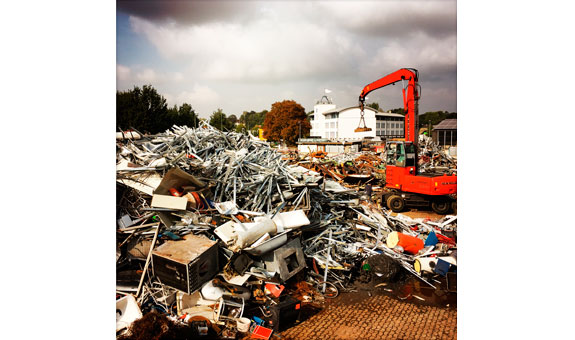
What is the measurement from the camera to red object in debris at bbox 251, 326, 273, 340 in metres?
Answer: 4.25

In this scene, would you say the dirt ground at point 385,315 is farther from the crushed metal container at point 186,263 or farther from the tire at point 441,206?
the tire at point 441,206

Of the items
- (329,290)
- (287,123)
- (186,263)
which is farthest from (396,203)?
(287,123)

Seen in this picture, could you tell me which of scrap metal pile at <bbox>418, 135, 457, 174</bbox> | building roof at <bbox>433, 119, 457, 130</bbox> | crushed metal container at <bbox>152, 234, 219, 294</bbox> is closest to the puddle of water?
building roof at <bbox>433, 119, 457, 130</bbox>

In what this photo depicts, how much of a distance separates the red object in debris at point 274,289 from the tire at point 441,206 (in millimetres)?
7934

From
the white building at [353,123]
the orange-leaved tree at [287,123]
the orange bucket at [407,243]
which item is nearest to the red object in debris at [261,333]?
the orange bucket at [407,243]

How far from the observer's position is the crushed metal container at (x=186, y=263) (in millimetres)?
3904

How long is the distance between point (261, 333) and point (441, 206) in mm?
8808

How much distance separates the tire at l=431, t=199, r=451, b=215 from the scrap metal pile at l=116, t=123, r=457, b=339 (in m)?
3.38

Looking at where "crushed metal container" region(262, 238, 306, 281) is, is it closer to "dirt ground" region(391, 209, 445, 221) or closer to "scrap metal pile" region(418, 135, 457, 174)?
"dirt ground" region(391, 209, 445, 221)

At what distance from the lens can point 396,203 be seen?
11.3 meters

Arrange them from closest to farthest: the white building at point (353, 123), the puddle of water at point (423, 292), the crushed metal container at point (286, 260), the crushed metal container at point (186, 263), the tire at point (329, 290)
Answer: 1. the crushed metal container at point (186, 263)
2. the crushed metal container at point (286, 260)
3. the puddle of water at point (423, 292)
4. the tire at point (329, 290)
5. the white building at point (353, 123)

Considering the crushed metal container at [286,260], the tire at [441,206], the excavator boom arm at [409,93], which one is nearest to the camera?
the crushed metal container at [286,260]
